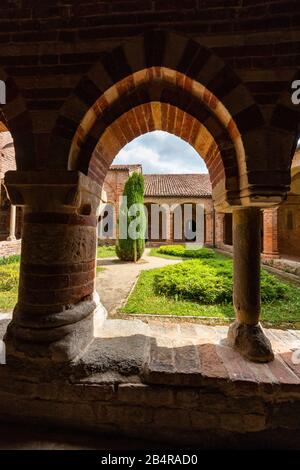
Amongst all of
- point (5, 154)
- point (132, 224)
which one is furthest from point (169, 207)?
point (5, 154)

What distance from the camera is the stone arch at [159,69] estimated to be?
5.60 ft

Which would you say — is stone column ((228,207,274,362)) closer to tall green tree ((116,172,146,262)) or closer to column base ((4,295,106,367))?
column base ((4,295,106,367))

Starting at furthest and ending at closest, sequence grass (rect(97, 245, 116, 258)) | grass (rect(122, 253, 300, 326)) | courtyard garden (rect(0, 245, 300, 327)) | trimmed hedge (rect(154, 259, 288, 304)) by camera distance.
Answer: grass (rect(97, 245, 116, 258)), trimmed hedge (rect(154, 259, 288, 304)), courtyard garden (rect(0, 245, 300, 327)), grass (rect(122, 253, 300, 326))

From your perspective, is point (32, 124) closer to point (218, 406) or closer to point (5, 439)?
point (5, 439)

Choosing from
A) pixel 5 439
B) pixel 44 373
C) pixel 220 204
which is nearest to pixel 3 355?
pixel 44 373

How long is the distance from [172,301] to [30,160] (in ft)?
14.1

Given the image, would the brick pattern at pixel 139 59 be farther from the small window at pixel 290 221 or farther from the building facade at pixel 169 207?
the building facade at pixel 169 207

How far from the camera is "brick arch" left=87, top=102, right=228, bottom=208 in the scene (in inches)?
82.4

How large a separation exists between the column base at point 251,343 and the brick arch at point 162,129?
1046 millimetres

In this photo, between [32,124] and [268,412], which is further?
[32,124]

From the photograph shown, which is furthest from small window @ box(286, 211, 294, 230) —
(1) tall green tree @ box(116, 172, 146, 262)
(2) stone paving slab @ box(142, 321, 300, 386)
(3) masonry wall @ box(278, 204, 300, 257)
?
(2) stone paving slab @ box(142, 321, 300, 386)

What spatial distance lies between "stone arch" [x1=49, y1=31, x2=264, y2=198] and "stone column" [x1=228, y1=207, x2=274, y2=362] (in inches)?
16.0

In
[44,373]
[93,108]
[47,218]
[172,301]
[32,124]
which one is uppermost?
[93,108]
